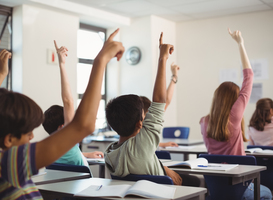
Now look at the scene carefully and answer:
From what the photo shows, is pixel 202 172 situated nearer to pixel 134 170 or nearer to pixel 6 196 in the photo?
pixel 134 170

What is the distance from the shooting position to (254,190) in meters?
2.56

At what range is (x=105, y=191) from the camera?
160 cm

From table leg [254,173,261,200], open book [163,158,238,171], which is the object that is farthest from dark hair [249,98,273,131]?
open book [163,158,238,171]

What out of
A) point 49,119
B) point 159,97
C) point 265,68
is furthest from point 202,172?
point 265,68

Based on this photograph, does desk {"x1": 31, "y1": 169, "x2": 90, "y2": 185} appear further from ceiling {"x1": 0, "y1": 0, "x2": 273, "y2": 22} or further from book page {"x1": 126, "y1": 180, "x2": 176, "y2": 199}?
ceiling {"x1": 0, "y1": 0, "x2": 273, "y2": 22}

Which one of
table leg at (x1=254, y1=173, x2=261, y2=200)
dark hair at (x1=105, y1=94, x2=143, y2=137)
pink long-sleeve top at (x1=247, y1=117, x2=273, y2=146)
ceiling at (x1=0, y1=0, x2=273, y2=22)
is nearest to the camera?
dark hair at (x1=105, y1=94, x2=143, y2=137)

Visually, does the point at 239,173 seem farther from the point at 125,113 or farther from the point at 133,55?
the point at 133,55

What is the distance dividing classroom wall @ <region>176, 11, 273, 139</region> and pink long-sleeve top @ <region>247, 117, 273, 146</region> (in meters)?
2.40

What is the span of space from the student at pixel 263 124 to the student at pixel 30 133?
3360 millimetres

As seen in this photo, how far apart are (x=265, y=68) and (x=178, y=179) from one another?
4.74 metres

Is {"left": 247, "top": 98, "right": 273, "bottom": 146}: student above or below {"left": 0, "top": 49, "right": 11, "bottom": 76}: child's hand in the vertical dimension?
below

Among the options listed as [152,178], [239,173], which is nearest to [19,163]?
[152,178]

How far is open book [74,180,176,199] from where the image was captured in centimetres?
150

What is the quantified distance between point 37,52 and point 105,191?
171 inches
